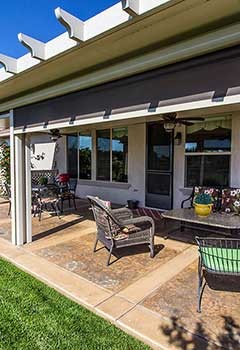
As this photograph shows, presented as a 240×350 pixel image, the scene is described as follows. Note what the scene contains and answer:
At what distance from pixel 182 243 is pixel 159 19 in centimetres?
390

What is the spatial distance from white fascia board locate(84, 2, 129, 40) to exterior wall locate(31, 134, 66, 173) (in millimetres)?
8636

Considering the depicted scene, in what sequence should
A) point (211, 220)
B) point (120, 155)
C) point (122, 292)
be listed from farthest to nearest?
1. point (120, 155)
2. point (211, 220)
3. point (122, 292)

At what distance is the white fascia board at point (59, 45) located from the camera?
2.90m

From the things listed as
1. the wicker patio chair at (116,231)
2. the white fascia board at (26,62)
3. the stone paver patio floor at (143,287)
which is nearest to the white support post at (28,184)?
Answer: the stone paver patio floor at (143,287)

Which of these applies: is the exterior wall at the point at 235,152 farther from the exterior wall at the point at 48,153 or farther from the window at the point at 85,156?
the exterior wall at the point at 48,153

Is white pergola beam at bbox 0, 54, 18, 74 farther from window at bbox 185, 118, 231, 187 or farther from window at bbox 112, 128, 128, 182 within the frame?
window at bbox 112, 128, 128, 182

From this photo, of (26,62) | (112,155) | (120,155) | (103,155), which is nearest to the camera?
(26,62)

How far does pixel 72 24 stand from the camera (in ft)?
8.50

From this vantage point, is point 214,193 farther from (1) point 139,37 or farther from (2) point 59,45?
(2) point 59,45

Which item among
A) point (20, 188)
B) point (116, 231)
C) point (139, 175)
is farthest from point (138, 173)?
point (116, 231)

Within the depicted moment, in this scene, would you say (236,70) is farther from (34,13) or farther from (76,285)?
(34,13)

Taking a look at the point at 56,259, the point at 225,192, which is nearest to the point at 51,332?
the point at 56,259

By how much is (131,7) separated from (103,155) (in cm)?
755

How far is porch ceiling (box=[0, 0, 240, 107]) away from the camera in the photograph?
7.04ft
